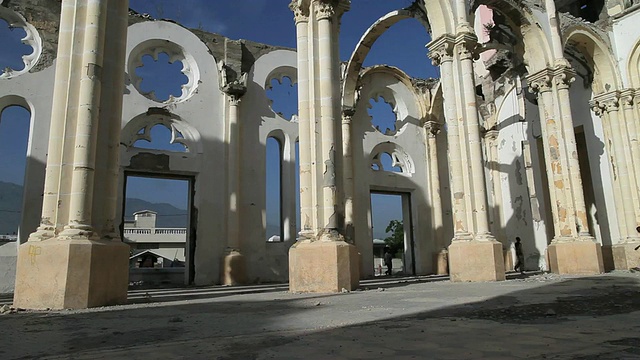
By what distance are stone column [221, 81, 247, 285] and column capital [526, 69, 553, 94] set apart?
354 inches

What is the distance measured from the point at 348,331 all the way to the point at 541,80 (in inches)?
509

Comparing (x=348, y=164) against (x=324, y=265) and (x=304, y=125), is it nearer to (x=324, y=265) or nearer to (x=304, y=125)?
(x=304, y=125)

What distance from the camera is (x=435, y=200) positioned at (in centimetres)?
1775

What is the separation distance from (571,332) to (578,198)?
36.6ft

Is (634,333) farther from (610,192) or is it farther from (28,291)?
(610,192)

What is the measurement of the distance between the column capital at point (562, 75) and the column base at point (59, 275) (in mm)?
13267

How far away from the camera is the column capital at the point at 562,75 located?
13.6 metres

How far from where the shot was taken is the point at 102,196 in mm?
6785

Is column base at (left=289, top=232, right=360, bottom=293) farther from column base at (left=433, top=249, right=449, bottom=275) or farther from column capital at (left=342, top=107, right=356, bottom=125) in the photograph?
column base at (left=433, top=249, right=449, bottom=275)

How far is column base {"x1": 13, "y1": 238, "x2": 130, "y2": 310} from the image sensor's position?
5.91m

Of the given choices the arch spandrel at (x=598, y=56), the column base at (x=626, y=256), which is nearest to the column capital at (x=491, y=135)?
the arch spandrel at (x=598, y=56)

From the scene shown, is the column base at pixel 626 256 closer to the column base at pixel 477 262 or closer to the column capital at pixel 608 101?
the column capital at pixel 608 101

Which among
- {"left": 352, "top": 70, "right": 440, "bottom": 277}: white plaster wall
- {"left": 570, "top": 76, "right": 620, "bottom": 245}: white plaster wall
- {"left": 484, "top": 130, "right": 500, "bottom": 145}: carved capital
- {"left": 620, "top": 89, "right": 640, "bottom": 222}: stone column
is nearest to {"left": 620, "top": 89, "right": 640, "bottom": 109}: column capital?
{"left": 620, "top": 89, "right": 640, "bottom": 222}: stone column

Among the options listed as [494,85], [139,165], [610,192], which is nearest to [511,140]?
[494,85]
